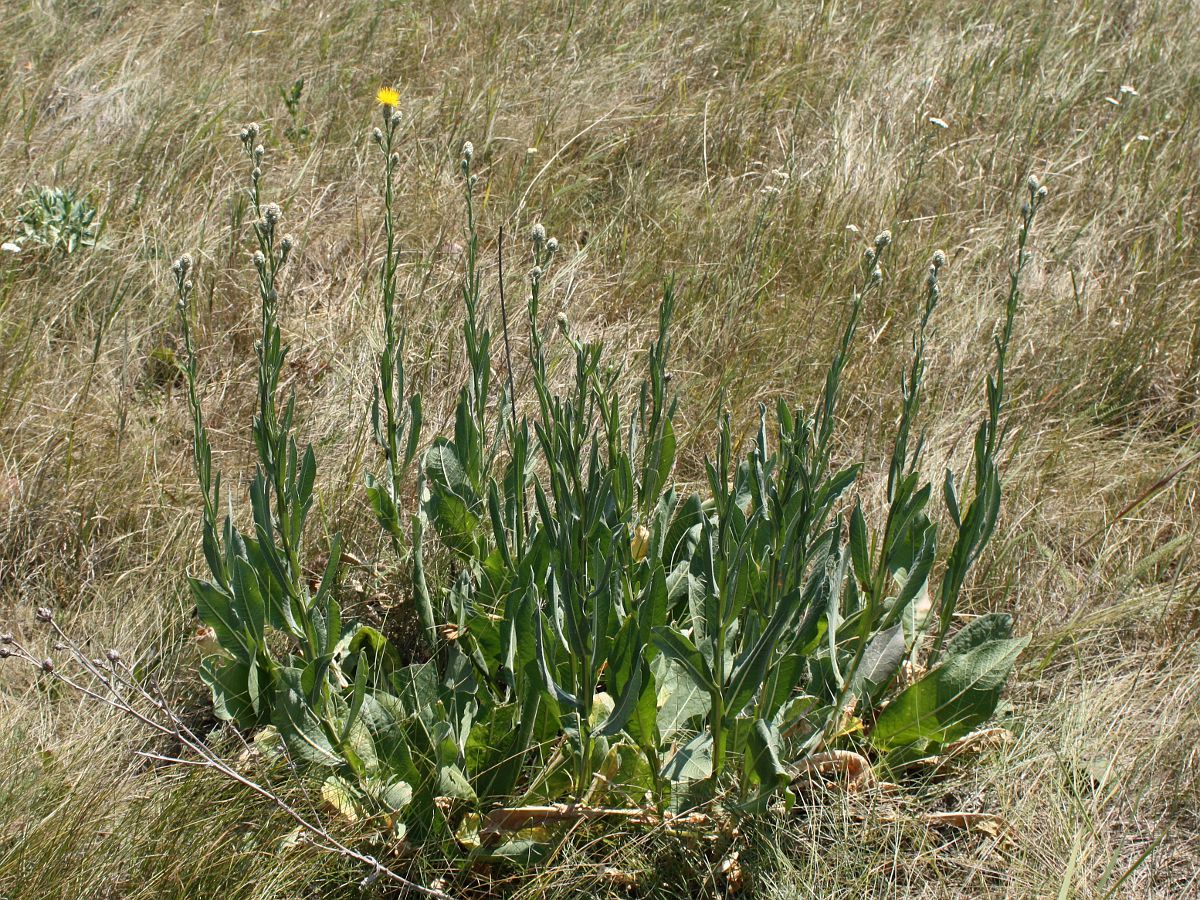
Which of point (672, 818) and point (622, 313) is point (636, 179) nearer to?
point (622, 313)

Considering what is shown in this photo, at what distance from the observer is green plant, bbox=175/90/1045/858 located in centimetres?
180

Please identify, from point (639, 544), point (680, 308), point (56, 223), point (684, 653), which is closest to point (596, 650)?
point (684, 653)

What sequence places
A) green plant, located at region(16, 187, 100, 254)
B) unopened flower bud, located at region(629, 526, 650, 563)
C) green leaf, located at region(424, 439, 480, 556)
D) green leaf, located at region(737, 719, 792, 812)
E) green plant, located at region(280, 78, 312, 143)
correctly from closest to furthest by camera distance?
green leaf, located at region(737, 719, 792, 812) < green leaf, located at region(424, 439, 480, 556) < unopened flower bud, located at region(629, 526, 650, 563) < green plant, located at region(16, 187, 100, 254) < green plant, located at region(280, 78, 312, 143)

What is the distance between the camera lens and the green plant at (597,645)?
180 cm

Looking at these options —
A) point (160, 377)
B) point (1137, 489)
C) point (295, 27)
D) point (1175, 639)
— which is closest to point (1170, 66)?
point (1137, 489)

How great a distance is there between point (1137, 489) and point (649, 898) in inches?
68.1

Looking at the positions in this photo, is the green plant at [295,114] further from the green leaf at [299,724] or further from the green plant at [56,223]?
the green leaf at [299,724]

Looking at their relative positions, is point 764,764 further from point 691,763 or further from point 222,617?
point 222,617

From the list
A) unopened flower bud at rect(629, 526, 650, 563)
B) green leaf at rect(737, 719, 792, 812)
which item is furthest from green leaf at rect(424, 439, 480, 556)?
green leaf at rect(737, 719, 792, 812)

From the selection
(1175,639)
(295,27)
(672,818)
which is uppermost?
(295,27)

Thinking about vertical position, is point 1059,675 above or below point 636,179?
below

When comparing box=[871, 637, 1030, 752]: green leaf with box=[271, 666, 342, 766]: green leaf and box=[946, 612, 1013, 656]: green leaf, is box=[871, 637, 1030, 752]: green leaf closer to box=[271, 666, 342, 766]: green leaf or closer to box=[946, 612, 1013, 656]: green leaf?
box=[946, 612, 1013, 656]: green leaf

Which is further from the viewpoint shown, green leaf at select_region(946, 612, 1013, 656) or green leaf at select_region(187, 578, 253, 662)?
green leaf at select_region(946, 612, 1013, 656)

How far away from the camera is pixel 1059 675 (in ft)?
7.59
